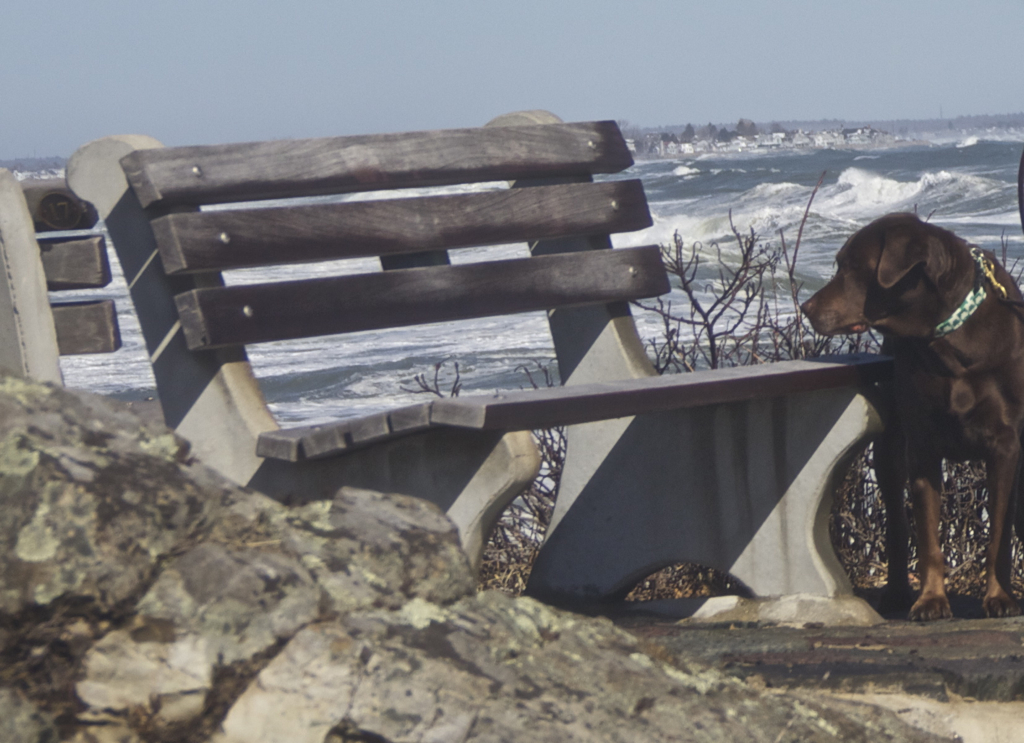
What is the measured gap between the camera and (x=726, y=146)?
9281cm

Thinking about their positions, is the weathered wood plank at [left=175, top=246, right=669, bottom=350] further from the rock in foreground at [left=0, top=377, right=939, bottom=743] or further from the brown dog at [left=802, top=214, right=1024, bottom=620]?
the rock in foreground at [left=0, top=377, right=939, bottom=743]

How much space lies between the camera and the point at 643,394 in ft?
7.50

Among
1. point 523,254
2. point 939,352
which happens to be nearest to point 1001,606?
point 939,352

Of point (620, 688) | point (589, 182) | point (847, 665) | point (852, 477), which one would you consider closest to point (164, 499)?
point (620, 688)

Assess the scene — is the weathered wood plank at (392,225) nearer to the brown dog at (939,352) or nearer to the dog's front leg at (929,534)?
the brown dog at (939,352)

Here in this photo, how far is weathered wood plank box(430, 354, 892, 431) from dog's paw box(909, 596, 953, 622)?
0.50m

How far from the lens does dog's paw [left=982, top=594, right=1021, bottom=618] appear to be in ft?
8.85

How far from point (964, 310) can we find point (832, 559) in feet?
2.13

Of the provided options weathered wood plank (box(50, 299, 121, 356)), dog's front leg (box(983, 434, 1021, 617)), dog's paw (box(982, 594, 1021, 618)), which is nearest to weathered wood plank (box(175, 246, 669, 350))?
weathered wood plank (box(50, 299, 121, 356))

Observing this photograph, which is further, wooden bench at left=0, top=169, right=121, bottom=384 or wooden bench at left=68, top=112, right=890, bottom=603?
wooden bench at left=0, top=169, right=121, bottom=384

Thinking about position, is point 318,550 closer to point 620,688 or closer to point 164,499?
point 164,499

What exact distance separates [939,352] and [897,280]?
177 mm

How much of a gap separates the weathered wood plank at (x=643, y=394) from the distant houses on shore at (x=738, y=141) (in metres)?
78.2

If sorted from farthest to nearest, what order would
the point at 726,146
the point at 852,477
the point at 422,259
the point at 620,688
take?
the point at 726,146 → the point at 852,477 → the point at 422,259 → the point at 620,688
